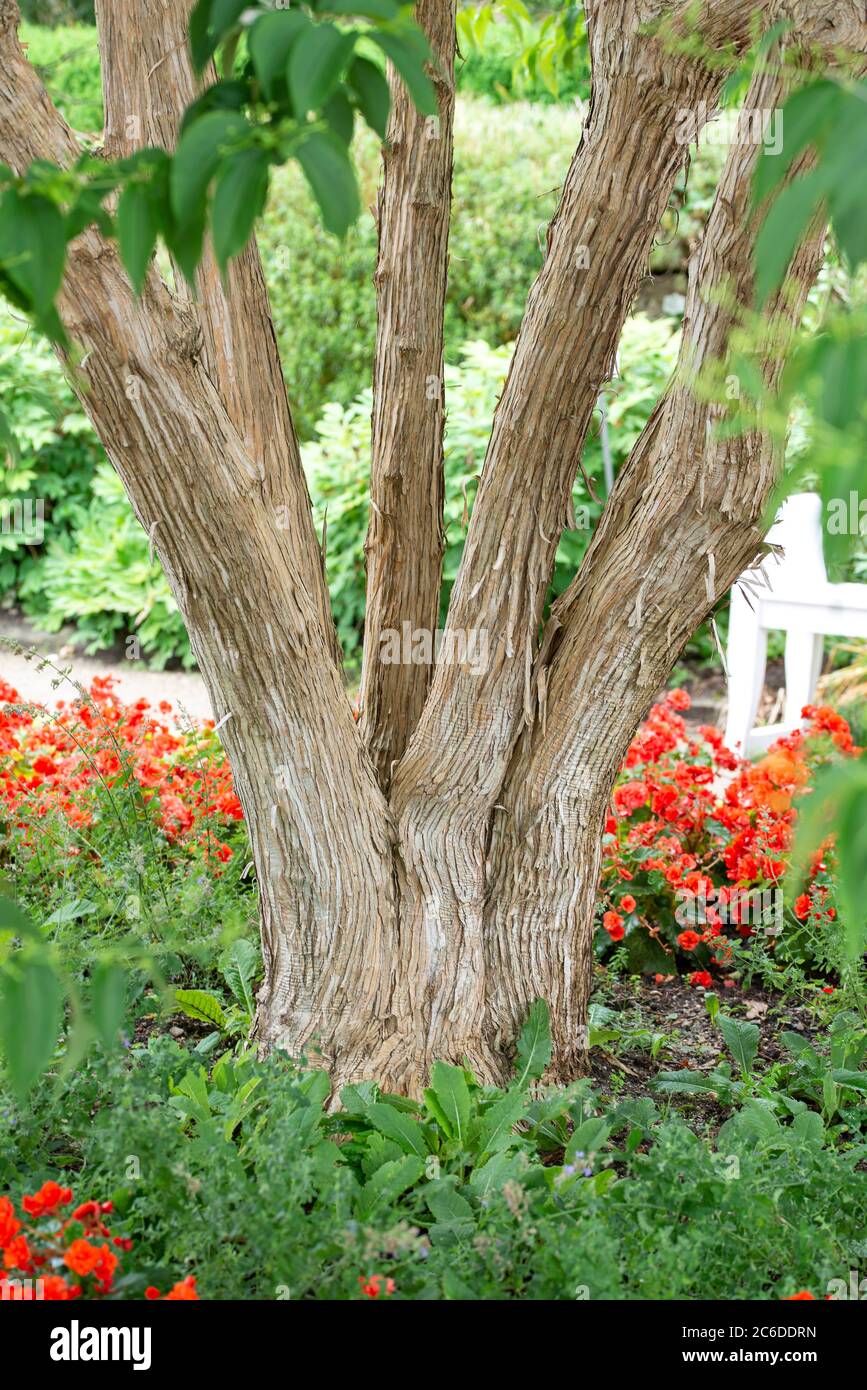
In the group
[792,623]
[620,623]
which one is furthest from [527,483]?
[792,623]

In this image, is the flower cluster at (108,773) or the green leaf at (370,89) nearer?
the green leaf at (370,89)

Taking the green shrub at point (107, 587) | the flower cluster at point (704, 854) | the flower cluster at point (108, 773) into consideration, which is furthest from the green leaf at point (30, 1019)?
the green shrub at point (107, 587)

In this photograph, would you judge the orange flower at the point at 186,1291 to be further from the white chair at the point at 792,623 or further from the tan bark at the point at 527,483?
the white chair at the point at 792,623

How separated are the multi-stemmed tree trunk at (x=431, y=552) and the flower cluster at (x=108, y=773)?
938 millimetres

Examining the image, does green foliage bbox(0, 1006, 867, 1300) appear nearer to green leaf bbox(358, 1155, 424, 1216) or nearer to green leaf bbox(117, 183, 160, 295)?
green leaf bbox(358, 1155, 424, 1216)

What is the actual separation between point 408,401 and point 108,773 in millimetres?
1483

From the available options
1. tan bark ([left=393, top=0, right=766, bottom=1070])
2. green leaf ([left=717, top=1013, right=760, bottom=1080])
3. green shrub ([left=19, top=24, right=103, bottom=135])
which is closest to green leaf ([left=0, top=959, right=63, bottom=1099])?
tan bark ([left=393, top=0, right=766, bottom=1070])

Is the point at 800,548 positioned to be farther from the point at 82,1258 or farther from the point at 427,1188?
the point at 82,1258

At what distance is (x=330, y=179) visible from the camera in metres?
0.84

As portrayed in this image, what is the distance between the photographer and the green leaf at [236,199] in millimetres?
843

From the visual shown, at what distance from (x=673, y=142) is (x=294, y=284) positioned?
623 centimetres

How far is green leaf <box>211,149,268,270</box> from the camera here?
2.77 ft

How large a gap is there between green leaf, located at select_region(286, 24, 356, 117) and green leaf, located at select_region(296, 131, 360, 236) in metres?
0.04
